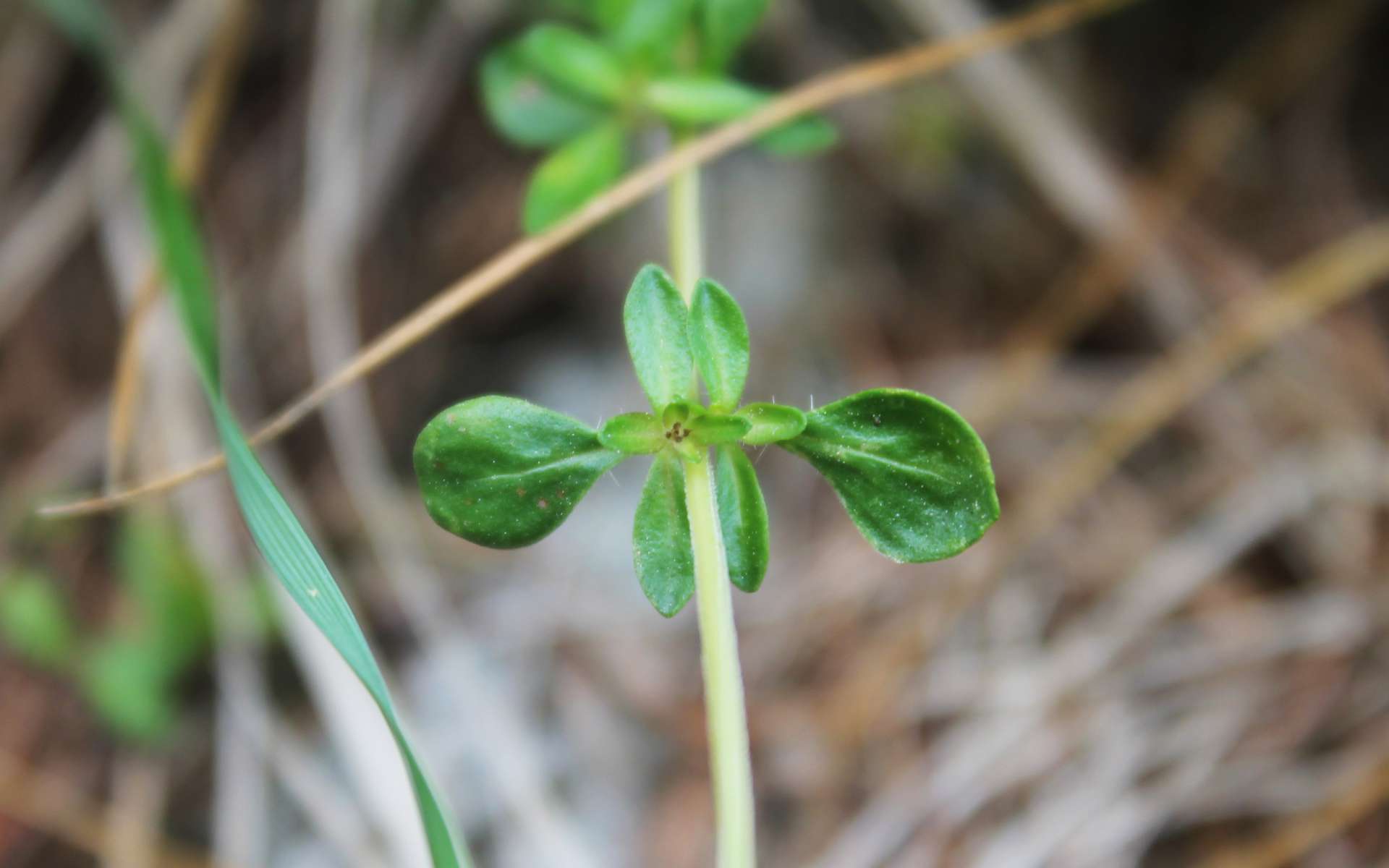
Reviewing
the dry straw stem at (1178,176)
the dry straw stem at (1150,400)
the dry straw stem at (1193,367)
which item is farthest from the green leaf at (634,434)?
the dry straw stem at (1178,176)

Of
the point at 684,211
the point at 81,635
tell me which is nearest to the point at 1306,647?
the point at 684,211

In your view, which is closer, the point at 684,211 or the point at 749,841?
the point at 749,841

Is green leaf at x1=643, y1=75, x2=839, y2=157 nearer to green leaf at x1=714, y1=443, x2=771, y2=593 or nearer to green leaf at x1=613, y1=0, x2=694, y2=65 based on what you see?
green leaf at x1=613, y1=0, x2=694, y2=65

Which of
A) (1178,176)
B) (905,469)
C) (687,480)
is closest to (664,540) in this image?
(687,480)

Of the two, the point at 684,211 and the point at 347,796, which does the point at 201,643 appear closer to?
the point at 347,796

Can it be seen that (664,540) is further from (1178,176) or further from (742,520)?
(1178,176)

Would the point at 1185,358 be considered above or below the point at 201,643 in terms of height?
above
